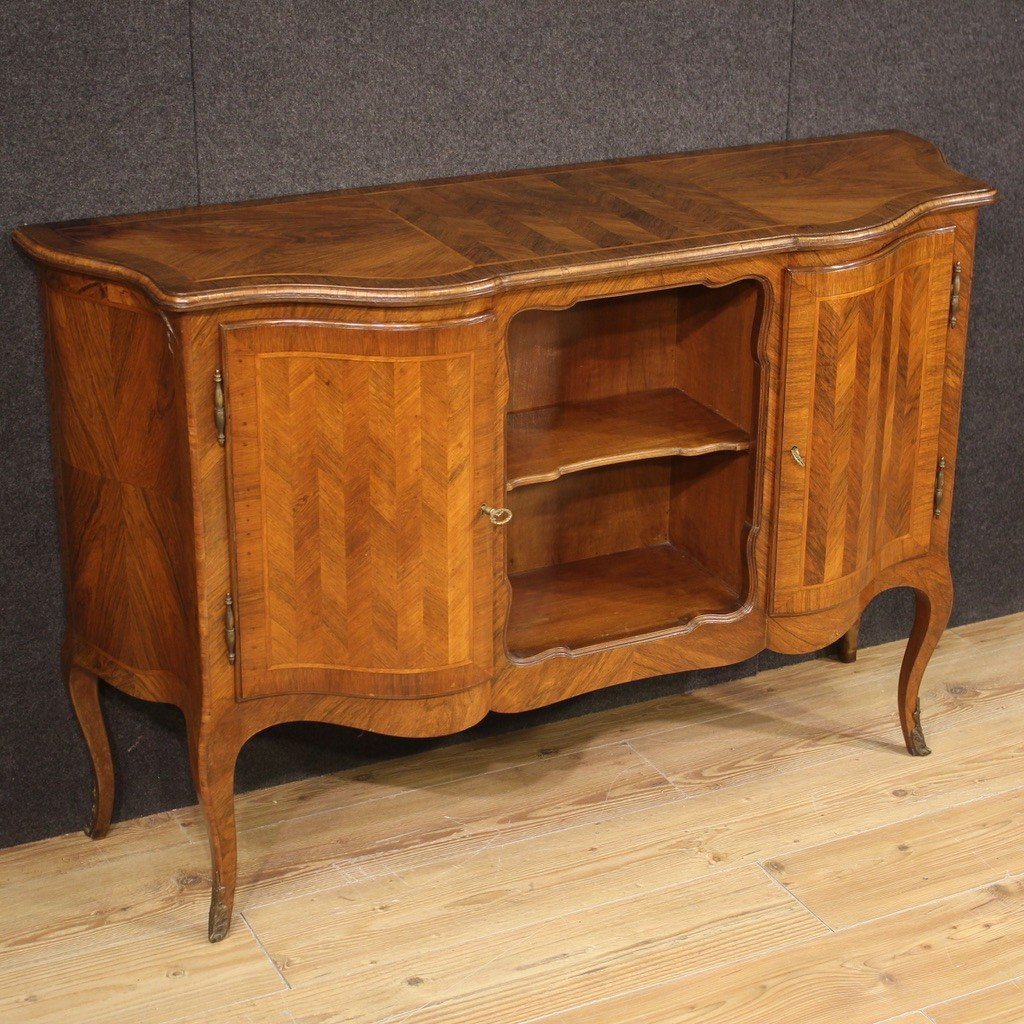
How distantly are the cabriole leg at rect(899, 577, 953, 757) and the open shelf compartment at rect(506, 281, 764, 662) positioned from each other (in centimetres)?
32

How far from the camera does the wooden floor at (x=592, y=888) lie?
1.80m

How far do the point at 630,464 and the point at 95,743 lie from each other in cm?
77

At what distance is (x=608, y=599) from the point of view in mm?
2043

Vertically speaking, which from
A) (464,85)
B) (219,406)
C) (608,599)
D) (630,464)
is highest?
(464,85)

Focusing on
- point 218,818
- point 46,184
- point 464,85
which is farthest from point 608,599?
point 46,184

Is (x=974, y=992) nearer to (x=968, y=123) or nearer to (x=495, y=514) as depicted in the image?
(x=495, y=514)

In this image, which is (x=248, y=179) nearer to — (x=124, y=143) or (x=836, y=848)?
(x=124, y=143)

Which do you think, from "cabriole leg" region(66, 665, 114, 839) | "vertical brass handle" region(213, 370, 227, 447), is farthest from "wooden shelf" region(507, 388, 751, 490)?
"cabriole leg" region(66, 665, 114, 839)

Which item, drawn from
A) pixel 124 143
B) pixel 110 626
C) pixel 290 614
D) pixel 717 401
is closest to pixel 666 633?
pixel 717 401

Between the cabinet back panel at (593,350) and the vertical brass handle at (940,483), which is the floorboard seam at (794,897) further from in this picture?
the cabinet back panel at (593,350)

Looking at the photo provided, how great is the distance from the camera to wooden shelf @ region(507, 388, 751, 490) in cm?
189

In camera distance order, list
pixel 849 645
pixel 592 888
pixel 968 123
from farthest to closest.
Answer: pixel 849 645 < pixel 968 123 < pixel 592 888

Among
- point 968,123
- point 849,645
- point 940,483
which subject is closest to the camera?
point 940,483

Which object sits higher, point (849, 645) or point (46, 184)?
point (46, 184)
